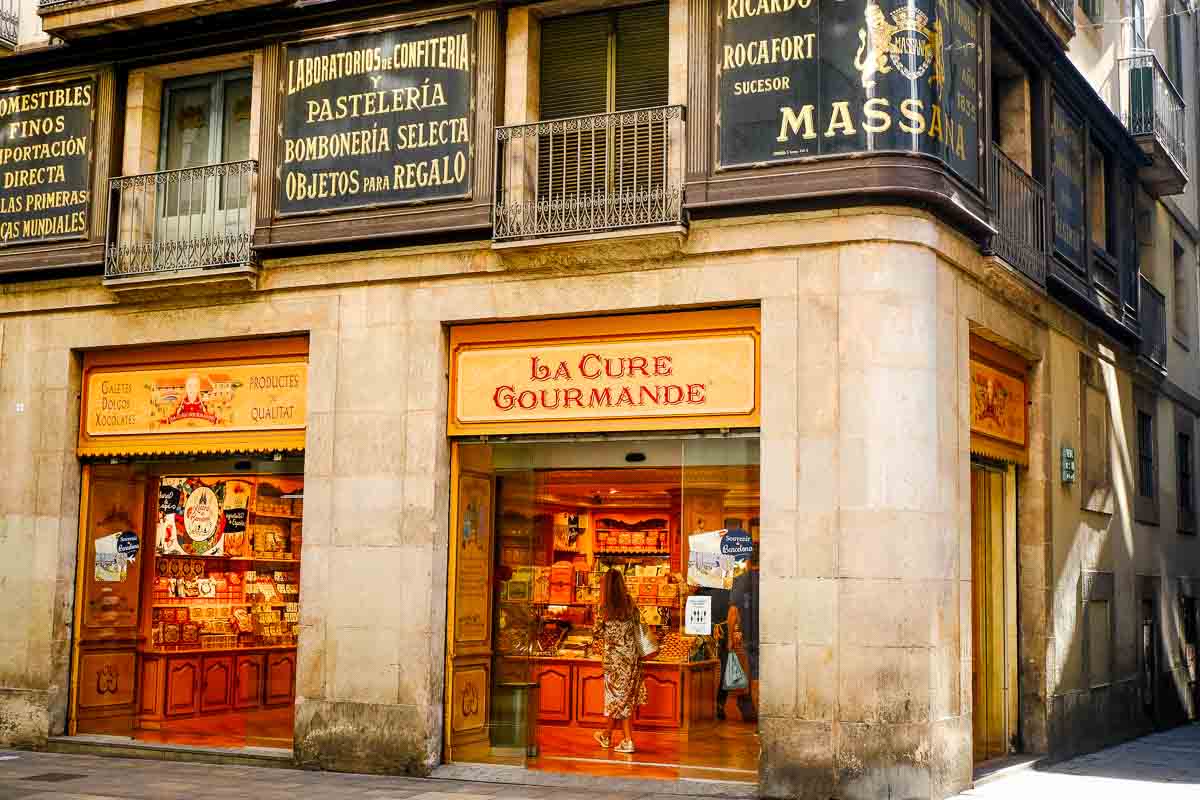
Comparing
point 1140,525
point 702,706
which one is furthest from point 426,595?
point 1140,525

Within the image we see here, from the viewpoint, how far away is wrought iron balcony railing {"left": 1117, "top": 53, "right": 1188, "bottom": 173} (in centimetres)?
2009

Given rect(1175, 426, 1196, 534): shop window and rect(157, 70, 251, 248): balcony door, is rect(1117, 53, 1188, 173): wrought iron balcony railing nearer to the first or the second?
rect(1175, 426, 1196, 534): shop window

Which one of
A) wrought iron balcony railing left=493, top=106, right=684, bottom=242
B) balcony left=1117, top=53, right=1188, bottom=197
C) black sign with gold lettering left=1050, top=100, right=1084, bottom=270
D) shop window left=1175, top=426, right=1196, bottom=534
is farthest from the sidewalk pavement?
balcony left=1117, top=53, right=1188, bottom=197

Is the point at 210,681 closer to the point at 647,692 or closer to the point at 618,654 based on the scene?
the point at 618,654

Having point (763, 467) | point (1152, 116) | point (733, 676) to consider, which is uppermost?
point (1152, 116)

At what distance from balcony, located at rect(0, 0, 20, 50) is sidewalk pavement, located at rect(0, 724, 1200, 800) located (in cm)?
850

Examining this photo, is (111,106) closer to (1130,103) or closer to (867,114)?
(867,114)

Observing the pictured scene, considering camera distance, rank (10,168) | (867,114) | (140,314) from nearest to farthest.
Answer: (867,114), (140,314), (10,168)

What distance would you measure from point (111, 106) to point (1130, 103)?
1399cm

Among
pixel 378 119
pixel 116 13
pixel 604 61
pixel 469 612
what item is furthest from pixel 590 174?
pixel 116 13

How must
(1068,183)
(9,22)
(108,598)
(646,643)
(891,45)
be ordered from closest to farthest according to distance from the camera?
(891,45) < (646,643) < (108,598) < (1068,183) < (9,22)

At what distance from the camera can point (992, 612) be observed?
15492mm

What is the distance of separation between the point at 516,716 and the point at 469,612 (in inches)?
45.0

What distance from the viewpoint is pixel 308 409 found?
14.8m
